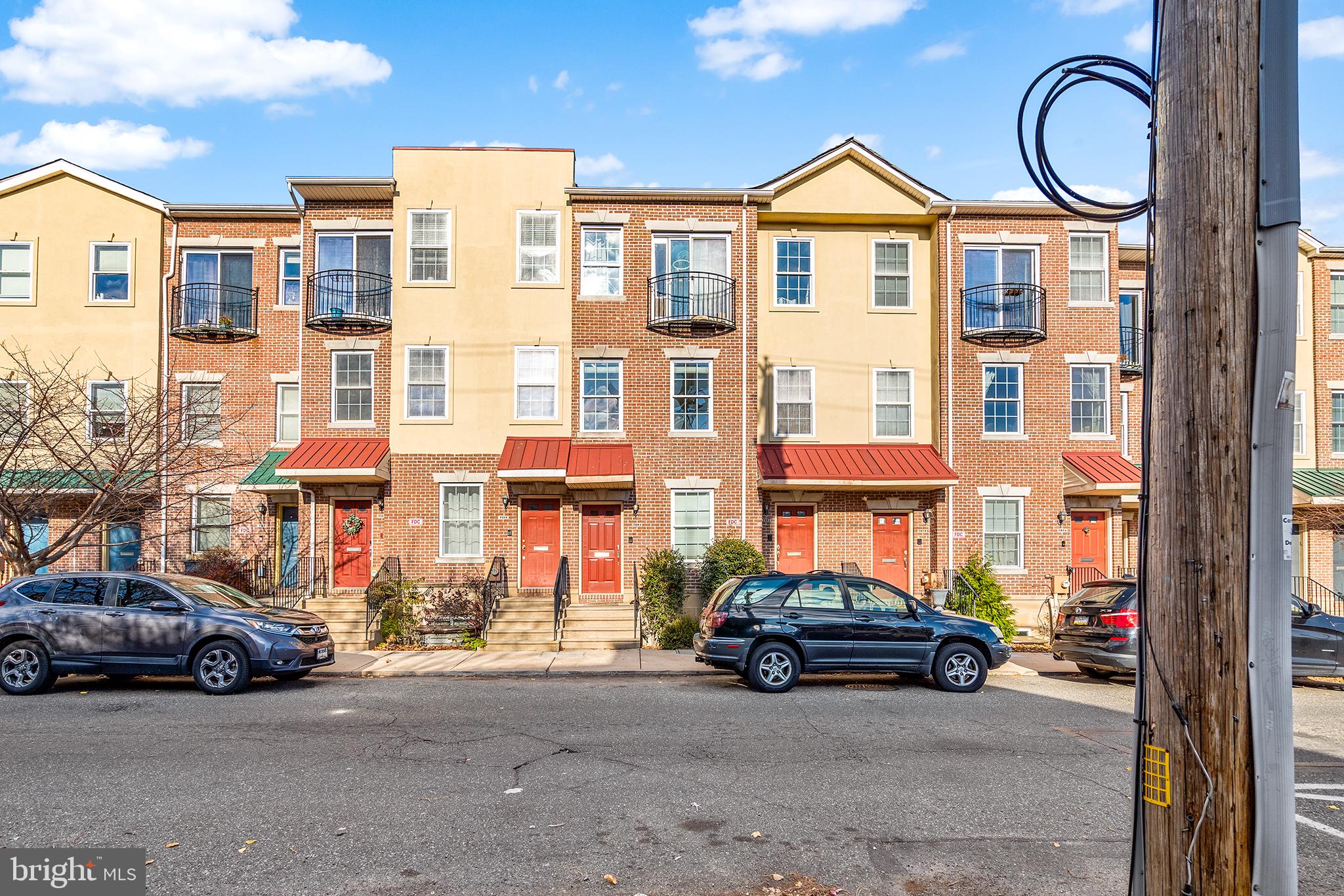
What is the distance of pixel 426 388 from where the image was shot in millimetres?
20234

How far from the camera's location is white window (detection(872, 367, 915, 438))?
2142cm

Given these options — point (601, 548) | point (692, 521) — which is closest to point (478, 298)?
point (601, 548)

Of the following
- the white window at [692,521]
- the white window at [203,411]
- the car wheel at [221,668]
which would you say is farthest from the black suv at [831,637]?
the white window at [203,411]

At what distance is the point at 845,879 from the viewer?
5684 mm

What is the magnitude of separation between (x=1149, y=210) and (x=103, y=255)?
2394 centimetres

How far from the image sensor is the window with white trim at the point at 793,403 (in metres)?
21.2

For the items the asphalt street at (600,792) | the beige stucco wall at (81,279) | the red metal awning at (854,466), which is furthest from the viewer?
the beige stucco wall at (81,279)

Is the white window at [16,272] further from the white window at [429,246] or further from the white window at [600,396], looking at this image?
the white window at [600,396]

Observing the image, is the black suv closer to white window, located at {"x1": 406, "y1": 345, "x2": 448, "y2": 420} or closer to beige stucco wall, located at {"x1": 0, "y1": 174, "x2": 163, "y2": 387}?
white window, located at {"x1": 406, "y1": 345, "x2": 448, "y2": 420}

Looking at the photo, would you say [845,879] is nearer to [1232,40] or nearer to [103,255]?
[1232,40]

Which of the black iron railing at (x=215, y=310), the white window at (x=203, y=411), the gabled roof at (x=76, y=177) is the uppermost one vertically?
the gabled roof at (x=76, y=177)

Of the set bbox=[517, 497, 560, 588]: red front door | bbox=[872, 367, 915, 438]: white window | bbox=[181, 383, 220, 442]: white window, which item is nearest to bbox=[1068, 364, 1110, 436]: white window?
bbox=[872, 367, 915, 438]: white window

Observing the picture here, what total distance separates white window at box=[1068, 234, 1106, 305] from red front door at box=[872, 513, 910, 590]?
699cm

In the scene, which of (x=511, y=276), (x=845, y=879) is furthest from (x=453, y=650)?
(x=845, y=879)
